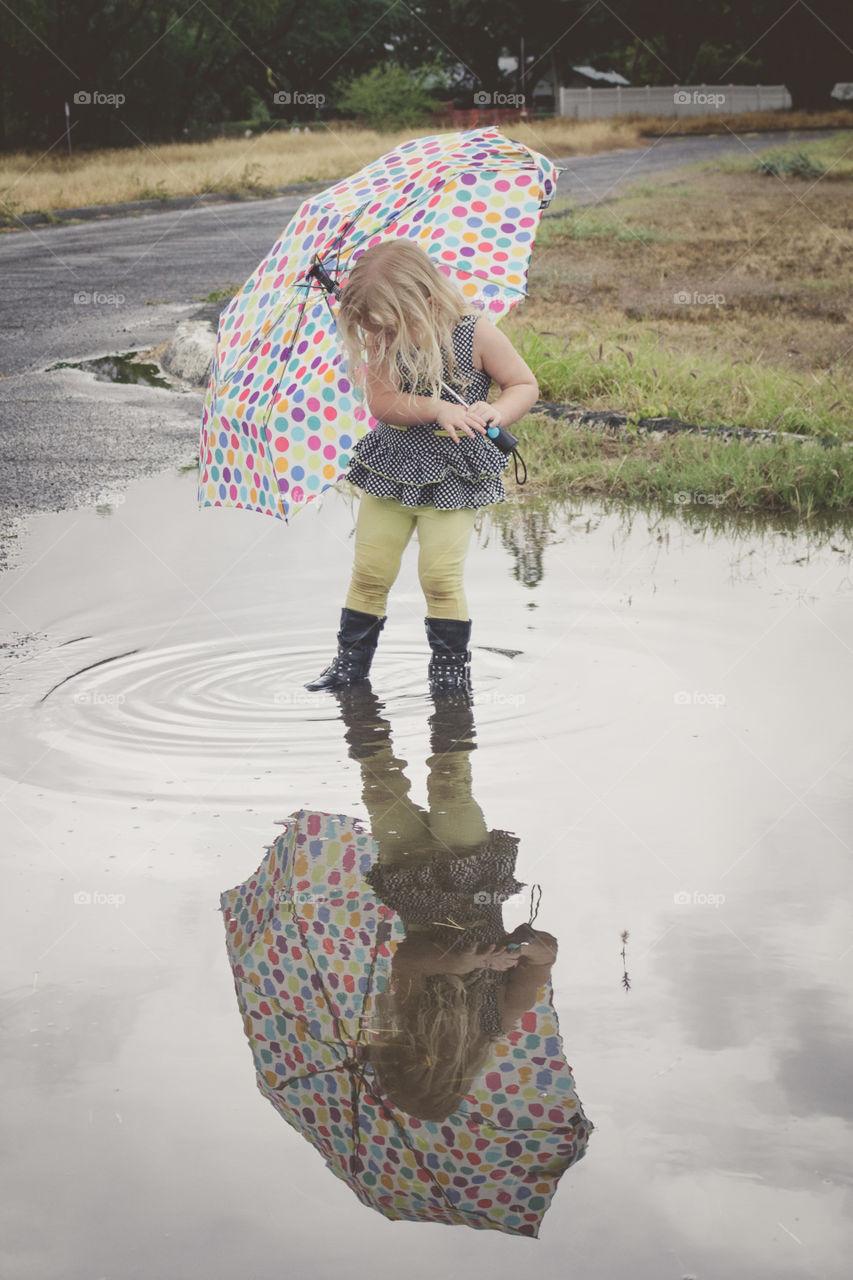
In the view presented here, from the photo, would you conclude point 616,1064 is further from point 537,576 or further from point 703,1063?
point 537,576

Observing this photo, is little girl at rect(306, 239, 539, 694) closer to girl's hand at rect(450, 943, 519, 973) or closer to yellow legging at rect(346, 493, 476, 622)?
yellow legging at rect(346, 493, 476, 622)

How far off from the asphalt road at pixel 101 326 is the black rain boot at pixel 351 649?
10.1ft

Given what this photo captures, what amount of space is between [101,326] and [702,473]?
7.95 m

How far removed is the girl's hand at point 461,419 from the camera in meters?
4.44

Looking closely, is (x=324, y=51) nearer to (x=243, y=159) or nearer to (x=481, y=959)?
(x=243, y=159)

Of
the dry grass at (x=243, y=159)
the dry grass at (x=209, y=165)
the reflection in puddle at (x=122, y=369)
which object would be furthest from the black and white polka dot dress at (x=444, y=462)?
the dry grass at (x=209, y=165)

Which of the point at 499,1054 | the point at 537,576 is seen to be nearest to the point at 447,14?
the point at 537,576

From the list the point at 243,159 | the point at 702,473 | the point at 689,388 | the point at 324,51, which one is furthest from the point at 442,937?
the point at 324,51

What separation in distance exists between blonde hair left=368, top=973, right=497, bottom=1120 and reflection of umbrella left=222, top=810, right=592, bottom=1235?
0.09ft

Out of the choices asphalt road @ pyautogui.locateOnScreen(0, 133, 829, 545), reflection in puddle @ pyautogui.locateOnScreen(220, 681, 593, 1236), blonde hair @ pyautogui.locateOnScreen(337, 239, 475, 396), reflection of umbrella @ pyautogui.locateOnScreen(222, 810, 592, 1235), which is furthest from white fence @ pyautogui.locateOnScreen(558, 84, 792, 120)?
reflection of umbrella @ pyautogui.locateOnScreen(222, 810, 592, 1235)

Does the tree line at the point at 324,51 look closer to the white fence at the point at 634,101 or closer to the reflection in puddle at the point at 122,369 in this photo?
the white fence at the point at 634,101

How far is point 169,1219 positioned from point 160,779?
2.06 meters

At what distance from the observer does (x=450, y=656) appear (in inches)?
195

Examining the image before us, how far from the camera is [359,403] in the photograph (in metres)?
4.98
